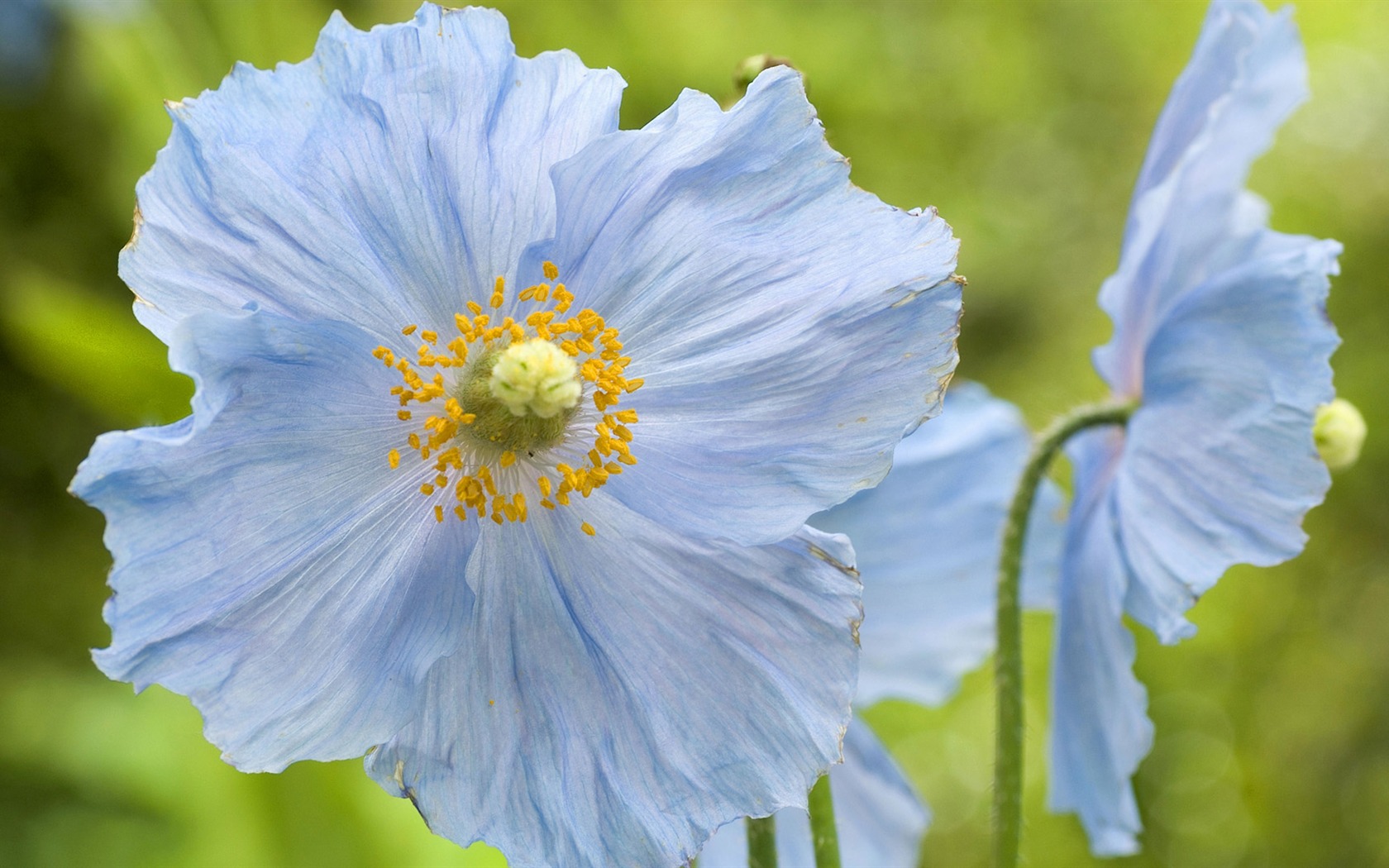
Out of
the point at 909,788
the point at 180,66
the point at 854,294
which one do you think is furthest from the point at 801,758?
the point at 180,66

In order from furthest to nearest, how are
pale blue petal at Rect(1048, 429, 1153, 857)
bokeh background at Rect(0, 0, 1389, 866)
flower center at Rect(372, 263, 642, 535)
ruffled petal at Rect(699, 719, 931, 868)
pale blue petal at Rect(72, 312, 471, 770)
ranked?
bokeh background at Rect(0, 0, 1389, 866)
ruffled petal at Rect(699, 719, 931, 868)
pale blue petal at Rect(1048, 429, 1153, 857)
flower center at Rect(372, 263, 642, 535)
pale blue petal at Rect(72, 312, 471, 770)

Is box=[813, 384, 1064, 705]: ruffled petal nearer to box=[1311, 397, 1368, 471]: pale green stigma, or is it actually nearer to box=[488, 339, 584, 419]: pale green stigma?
box=[1311, 397, 1368, 471]: pale green stigma

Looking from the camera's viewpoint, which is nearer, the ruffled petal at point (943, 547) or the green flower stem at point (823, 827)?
the green flower stem at point (823, 827)

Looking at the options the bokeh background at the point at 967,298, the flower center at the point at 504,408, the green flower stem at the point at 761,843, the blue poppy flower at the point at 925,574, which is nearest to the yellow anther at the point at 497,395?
the flower center at the point at 504,408

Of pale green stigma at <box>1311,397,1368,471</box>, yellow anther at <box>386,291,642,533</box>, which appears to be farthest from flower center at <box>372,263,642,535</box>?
pale green stigma at <box>1311,397,1368,471</box>

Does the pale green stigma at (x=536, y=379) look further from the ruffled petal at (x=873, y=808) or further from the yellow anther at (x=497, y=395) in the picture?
the ruffled petal at (x=873, y=808)

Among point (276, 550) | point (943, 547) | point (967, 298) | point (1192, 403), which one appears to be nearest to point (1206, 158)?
point (1192, 403)
